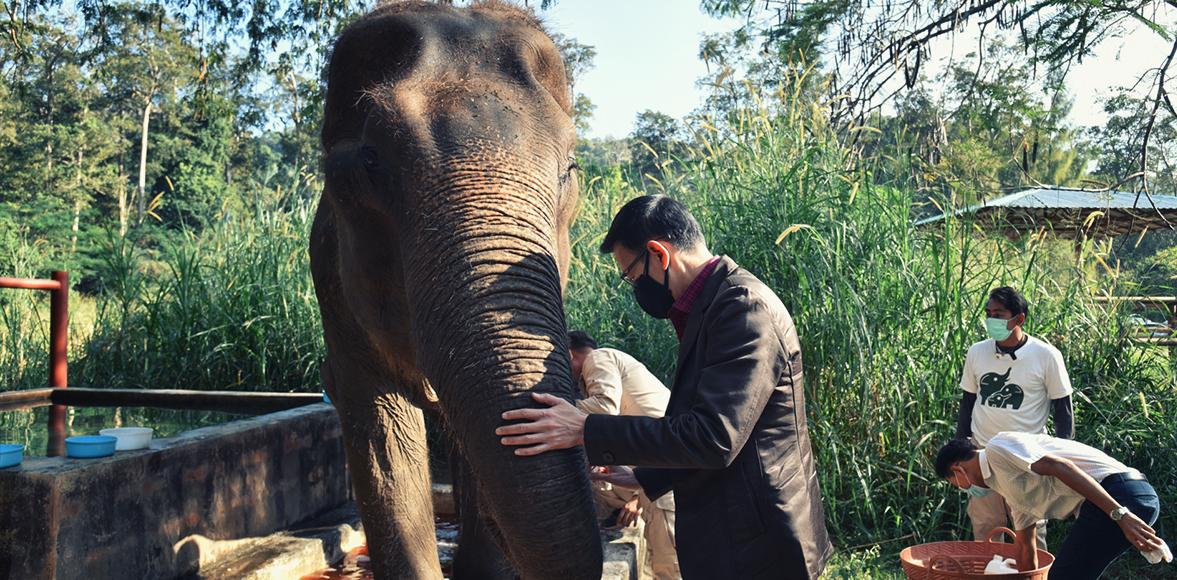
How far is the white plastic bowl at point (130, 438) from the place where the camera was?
357 centimetres

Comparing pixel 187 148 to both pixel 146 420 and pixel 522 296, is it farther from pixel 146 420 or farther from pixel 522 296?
pixel 522 296

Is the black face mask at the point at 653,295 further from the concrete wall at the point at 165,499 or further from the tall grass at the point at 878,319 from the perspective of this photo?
the tall grass at the point at 878,319

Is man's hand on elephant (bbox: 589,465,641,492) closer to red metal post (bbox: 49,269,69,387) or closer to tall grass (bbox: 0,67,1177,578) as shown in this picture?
tall grass (bbox: 0,67,1177,578)

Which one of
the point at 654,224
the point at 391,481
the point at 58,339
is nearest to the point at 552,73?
the point at 654,224

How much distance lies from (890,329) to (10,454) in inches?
180

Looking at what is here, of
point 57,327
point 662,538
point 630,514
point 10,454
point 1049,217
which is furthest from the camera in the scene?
point 1049,217

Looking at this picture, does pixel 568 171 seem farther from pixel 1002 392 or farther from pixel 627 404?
pixel 1002 392

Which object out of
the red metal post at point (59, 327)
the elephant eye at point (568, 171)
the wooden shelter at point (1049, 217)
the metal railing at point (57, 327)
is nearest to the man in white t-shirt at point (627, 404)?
the elephant eye at point (568, 171)

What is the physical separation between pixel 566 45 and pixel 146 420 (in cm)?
471

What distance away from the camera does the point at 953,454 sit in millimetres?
3686

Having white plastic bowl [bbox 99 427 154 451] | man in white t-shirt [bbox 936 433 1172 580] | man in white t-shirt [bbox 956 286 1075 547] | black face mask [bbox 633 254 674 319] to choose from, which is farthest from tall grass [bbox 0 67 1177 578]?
white plastic bowl [bbox 99 427 154 451]

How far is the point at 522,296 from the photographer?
2.07 m

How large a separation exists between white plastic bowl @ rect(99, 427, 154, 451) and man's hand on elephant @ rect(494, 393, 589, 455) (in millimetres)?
2512

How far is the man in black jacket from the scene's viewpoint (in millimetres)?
1943
